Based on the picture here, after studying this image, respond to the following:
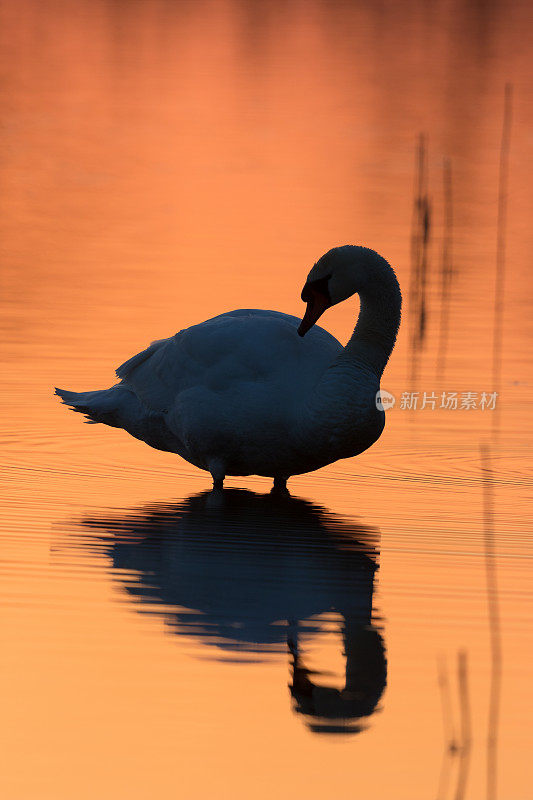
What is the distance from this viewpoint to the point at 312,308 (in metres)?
9.10

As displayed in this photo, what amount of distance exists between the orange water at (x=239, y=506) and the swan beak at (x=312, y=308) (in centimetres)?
93

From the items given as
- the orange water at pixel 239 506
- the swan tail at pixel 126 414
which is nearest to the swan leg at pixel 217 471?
the orange water at pixel 239 506

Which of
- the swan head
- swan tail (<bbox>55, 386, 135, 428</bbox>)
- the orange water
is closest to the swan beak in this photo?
the swan head

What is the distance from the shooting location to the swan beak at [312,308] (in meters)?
9.03

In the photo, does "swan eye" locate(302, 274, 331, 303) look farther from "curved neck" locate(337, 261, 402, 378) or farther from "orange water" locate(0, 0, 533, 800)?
"orange water" locate(0, 0, 533, 800)

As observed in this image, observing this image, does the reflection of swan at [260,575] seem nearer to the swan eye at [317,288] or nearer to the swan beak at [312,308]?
the swan beak at [312,308]

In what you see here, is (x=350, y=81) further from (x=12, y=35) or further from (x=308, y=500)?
(x=308, y=500)

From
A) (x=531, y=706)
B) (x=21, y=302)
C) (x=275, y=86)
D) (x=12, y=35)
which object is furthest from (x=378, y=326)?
(x=12, y=35)

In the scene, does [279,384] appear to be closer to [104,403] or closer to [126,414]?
[126,414]

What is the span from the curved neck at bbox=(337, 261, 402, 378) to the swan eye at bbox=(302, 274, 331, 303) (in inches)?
8.2

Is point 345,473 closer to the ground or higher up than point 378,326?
closer to the ground

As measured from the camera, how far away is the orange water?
5.00 meters

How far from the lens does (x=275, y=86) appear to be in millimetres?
32938

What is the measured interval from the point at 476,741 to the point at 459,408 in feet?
22.1
